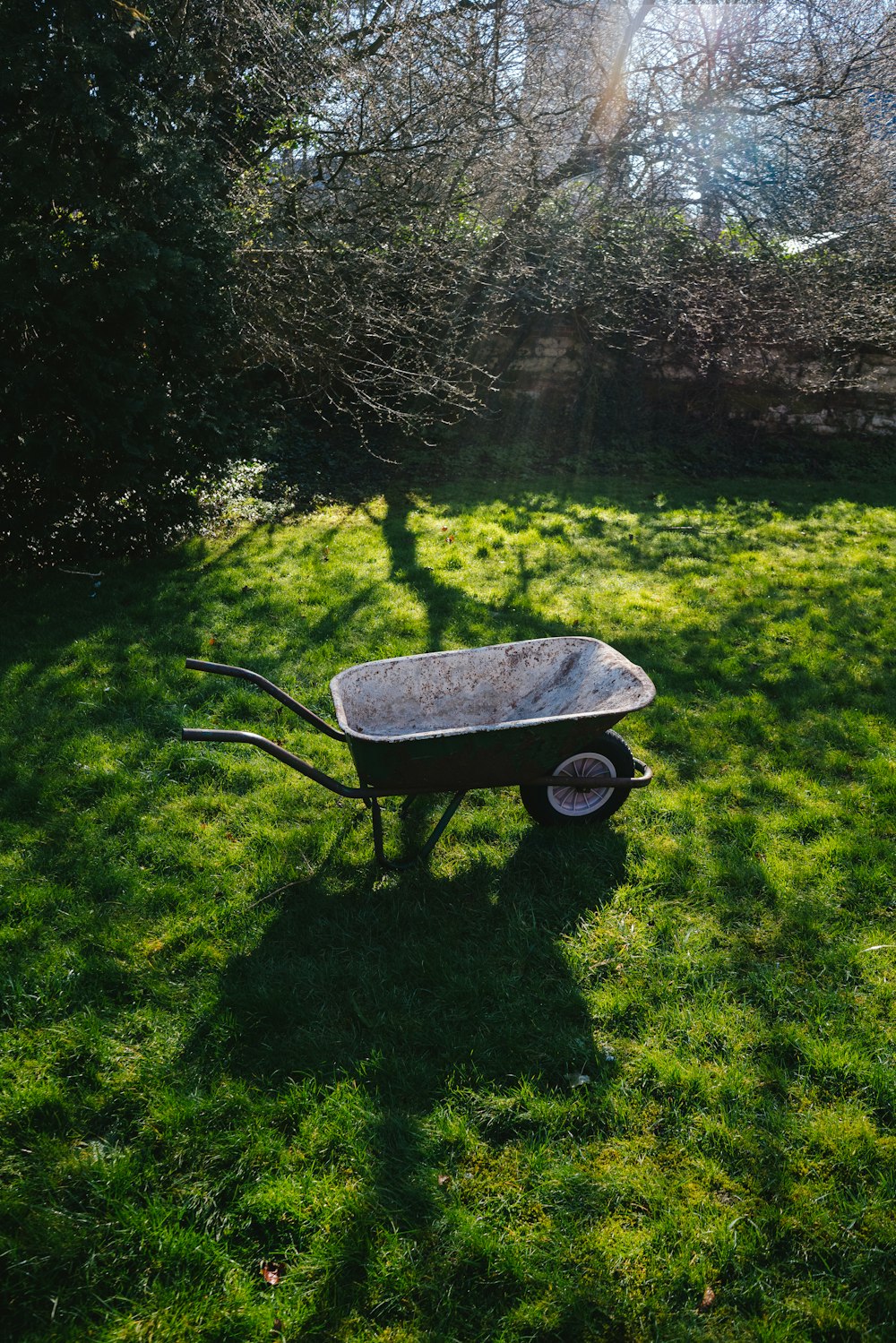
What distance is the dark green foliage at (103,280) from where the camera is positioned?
5.28 meters

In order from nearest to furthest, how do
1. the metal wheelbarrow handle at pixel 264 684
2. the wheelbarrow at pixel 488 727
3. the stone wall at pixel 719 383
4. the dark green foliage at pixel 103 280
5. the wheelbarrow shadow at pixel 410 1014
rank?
the wheelbarrow shadow at pixel 410 1014
the wheelbarrow at pixel 488 727
the metal wheelbarrow handle at pixel 264 684
the dark green foliage at pixel 103 280
the stone wall at pixel 719 383

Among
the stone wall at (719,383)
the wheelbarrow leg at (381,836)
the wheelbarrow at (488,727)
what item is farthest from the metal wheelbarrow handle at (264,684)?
the stone wall at (719,383)

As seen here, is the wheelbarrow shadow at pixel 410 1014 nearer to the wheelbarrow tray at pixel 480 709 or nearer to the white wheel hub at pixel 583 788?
the white wheel hub at pixel 583 788

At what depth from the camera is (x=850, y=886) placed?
10.8ft

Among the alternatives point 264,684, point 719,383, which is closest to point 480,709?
point 264,684

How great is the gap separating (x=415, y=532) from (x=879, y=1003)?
595 cm

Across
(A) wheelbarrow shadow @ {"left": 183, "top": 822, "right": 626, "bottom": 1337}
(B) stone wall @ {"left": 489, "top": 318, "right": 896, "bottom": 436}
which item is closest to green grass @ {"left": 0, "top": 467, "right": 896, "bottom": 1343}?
(A) wheelbarrow shadow @ {"left": 183, "top": 822, "right": 626, "bottom": 1337}

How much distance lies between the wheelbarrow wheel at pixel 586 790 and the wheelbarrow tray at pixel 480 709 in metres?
0.18

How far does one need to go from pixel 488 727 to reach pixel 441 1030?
1.09 m

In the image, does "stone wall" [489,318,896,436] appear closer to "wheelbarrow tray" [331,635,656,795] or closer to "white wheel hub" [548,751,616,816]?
"wheelbarrow tray" [331,635,656,795]

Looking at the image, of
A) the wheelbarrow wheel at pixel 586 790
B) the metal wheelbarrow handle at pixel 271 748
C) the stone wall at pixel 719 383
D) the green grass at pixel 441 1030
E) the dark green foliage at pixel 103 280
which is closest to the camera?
the green grass at pixel 441 1030

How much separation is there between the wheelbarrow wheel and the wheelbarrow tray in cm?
18

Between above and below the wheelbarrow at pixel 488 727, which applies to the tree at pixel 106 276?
above

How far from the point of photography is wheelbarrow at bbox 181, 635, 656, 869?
3.04 m
